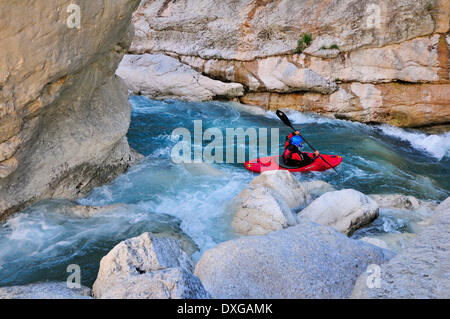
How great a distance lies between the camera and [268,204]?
14.9ft

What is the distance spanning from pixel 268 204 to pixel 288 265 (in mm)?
2061

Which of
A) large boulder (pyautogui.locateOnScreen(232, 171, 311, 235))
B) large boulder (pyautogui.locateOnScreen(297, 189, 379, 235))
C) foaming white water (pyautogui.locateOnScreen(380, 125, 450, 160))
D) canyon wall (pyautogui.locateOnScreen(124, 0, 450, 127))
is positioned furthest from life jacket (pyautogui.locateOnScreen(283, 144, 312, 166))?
canyon wall (pyautogui.locateOnScreen(124, 0, 450, 127))

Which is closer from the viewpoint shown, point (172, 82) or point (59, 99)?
point (59, 99)

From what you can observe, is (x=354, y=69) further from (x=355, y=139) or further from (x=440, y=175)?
(x=440, y=175)

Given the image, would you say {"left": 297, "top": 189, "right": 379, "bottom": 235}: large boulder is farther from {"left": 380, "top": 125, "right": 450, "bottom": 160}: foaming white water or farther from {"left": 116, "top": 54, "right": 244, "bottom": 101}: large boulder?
{"left": 116, "top": 54, "right": 244, "bottom": 101}: large boulder

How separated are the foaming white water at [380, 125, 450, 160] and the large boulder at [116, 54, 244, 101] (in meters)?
4.65

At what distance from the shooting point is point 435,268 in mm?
2150

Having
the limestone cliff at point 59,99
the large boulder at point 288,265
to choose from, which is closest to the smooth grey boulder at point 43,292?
the large boulder at point 288,265

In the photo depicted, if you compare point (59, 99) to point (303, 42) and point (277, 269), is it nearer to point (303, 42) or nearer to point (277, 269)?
point (277, 269)

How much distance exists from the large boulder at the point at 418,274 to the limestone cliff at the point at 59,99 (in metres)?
3.70

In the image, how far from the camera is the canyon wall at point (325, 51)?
9500 mm

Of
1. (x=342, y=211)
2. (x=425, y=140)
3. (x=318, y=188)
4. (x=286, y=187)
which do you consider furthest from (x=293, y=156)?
(x=425, y=140)

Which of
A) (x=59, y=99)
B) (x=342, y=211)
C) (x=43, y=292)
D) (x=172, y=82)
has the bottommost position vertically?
(x=342, y=211)
